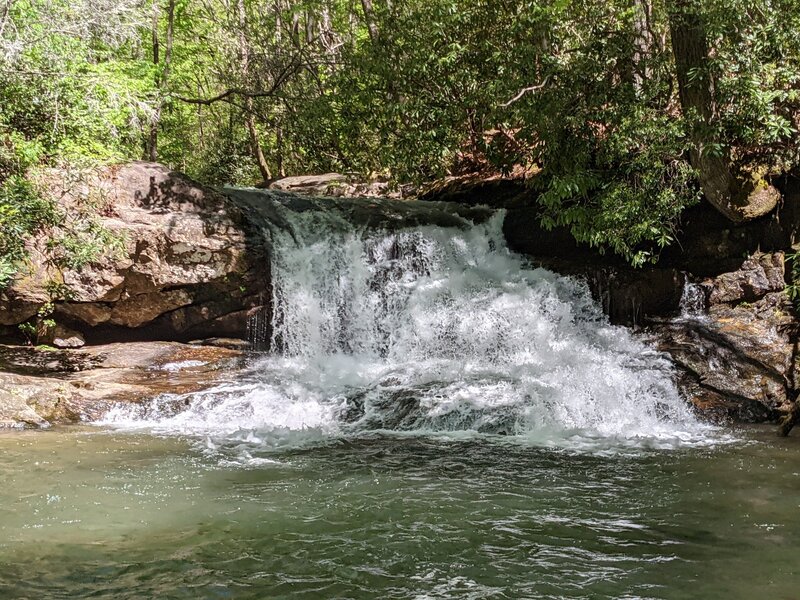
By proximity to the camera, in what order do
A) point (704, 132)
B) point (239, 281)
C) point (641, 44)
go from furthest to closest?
point (239, 281), point (641, 44), point (704, 132)

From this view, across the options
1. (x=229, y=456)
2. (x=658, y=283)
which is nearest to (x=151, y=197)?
(x=229, y=456)

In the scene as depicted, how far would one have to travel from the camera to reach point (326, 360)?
12.0 metres

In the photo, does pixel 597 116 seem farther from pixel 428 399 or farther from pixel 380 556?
pixel 380 556

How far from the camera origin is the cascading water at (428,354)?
9.05 metres

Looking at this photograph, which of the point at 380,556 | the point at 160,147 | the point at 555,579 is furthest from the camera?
the point at 160,147

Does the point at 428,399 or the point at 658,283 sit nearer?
the point at 428,399

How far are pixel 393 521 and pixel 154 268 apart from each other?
25.3ft

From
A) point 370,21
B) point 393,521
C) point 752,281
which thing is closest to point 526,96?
point 370,21

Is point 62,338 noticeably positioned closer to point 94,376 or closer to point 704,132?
point 94,376

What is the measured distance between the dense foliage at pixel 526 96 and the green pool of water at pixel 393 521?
4.39 metres

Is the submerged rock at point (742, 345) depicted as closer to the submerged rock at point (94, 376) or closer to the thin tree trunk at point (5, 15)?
the submerged rock at point (94, 376)

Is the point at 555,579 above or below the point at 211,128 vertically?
below

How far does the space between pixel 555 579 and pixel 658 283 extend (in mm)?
9115

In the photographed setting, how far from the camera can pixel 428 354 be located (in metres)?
12.0
